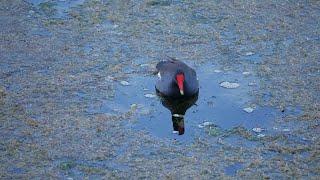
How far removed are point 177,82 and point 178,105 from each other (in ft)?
0.98

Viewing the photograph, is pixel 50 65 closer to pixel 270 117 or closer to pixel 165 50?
pixel 165 50

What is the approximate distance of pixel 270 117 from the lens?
781 centimetres

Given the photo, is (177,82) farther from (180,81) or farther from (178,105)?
(178,105)

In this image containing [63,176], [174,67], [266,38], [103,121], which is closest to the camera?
[63,176]

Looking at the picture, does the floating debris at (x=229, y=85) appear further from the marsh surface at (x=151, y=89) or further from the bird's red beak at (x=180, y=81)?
the bird's red beak at (x=180, y=81)

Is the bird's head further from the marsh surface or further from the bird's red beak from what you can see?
the marsh surface

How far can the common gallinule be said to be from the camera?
26.8 ft

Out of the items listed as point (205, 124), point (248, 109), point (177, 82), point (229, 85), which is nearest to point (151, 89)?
point (177, 82)

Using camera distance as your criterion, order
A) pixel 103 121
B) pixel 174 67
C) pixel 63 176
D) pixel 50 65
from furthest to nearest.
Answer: pixel 50 65 < pixel 174 67 < pixel 103 121 < pixel 63 176

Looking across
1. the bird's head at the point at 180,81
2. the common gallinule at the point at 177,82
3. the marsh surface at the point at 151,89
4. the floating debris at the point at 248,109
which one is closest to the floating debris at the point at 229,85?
the marsh surface at the point at 151,89

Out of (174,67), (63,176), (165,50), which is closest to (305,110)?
(174,67)

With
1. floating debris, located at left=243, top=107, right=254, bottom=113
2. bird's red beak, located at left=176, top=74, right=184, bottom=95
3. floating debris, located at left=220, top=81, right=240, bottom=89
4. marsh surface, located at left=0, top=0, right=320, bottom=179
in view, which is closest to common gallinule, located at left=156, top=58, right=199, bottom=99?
bird's red beak, located at left=176, top=74, right=184, bottom=95

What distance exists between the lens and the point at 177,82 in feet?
26.9

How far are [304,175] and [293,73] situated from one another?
2.50m
